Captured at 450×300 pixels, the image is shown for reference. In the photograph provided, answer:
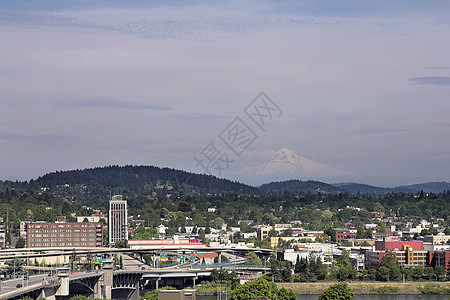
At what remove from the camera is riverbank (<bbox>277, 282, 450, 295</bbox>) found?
59206mm

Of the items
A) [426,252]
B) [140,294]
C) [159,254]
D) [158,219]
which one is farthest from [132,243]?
[158,219]

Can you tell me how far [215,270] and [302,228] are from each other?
4928 centimetres

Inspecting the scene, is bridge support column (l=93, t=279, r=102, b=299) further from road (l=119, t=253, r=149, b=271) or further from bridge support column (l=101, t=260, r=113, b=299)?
road (l=119, t=253, r=149, b=271)

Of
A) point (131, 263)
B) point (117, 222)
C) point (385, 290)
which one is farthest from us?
point (117, 222)

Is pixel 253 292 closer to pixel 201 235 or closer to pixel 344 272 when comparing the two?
pixel 344 272

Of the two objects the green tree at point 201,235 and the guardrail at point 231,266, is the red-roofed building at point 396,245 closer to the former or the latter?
the guardrail at point 231,266

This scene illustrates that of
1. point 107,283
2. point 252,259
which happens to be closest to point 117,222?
point 252,259

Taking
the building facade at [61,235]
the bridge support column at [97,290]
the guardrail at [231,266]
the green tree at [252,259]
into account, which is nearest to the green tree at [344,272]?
the guardrail at [231,266]

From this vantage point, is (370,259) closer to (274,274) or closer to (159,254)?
(274,274)

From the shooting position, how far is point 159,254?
Answer: 258 feet

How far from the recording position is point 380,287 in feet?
196

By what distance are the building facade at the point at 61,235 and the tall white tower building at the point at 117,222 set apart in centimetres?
793

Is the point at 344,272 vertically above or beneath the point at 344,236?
above

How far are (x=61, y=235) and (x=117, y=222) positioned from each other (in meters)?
12.2
